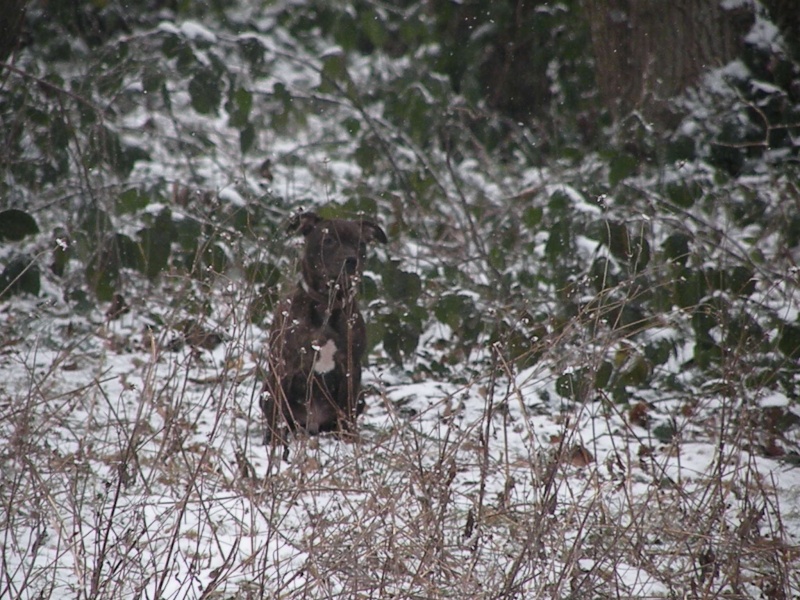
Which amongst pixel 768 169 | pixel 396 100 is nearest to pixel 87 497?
pixel 396 100

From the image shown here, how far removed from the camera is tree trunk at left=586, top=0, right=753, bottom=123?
18.8ft

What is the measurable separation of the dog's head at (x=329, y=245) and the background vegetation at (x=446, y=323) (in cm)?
21

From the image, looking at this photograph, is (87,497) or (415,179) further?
(415,179)

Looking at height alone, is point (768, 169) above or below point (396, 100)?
below

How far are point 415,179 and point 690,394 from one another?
7.43 feet

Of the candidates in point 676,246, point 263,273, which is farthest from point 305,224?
point 676,246

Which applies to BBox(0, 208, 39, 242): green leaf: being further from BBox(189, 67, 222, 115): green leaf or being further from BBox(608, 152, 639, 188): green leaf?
BBox(608, 152, 639, 188): green leaf

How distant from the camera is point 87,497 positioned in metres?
3.37

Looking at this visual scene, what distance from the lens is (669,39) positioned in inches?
230

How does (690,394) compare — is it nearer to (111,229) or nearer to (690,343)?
(690,343)

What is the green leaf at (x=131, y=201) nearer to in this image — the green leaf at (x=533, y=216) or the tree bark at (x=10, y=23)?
the tree bark at (x=10, y=23)

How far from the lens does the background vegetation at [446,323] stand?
263 cm

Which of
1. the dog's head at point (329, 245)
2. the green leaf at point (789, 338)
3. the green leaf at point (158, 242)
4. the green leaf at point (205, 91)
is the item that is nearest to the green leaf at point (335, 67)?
the green leaf at point (205, 91)

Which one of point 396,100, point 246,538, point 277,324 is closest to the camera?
point 246,538
